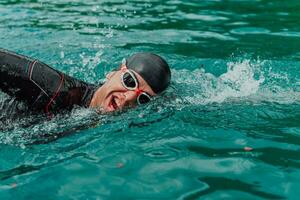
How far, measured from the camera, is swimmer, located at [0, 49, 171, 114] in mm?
4609

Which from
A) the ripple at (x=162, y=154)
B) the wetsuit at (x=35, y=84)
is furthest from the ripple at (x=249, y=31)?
the ripple at (x=162, y=154)

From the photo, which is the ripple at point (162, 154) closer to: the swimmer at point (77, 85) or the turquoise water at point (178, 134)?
the turquoise water at point (178, 134)

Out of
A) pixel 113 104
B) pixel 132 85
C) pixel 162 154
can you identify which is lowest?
pixel 162 154

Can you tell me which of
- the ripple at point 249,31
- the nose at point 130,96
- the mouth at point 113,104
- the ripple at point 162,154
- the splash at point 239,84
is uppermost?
the ripple at point 249,31

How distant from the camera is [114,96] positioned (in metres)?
5.22

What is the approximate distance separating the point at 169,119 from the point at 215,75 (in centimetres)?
244

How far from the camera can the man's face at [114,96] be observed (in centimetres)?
519

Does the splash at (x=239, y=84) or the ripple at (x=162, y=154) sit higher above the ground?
the splash at (x=239, y=84)

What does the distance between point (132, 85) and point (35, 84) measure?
1.05 metres

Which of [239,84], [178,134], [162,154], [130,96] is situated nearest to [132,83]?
[130,96]

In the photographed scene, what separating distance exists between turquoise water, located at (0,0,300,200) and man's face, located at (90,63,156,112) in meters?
0.12

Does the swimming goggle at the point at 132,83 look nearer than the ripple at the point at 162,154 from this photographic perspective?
No

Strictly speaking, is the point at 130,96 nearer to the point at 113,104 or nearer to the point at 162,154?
the point at 113,104

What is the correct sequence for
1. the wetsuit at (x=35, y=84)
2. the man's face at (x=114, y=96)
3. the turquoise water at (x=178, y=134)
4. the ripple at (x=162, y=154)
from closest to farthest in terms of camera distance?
the turquoise water at (x=178, y=134), the ripple at (x=162, y=154), the wetsuit at (x=35, y=84), the man's face at (x=114, y=96)
